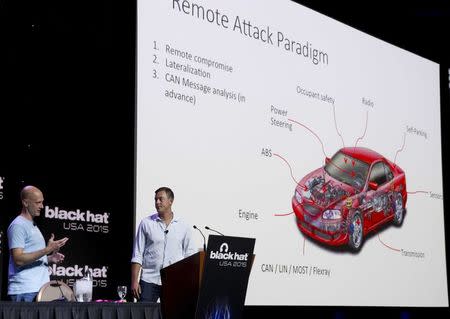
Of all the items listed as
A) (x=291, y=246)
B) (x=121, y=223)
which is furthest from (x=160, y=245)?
(x=291, y=246)

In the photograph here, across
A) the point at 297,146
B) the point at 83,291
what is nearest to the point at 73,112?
the point at 83,291

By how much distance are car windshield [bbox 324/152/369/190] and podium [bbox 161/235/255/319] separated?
3805mm

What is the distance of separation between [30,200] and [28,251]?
0.86 feet

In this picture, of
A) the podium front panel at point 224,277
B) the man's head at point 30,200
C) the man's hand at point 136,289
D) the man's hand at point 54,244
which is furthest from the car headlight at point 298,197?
the podium front panel at point 224,277

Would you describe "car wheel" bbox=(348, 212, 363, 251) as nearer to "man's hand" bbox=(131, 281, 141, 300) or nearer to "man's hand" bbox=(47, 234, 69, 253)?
"man's hand" bbox=(131, 281, 141, 300)

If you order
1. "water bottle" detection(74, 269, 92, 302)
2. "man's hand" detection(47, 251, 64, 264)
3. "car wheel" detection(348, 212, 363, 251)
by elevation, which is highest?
"car wheel" detection(348, 212, 363, 251)

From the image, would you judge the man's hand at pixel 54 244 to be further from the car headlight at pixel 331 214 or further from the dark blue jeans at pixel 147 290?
the car headlight at pixel 331 214

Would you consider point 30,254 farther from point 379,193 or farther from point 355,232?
point 379,193

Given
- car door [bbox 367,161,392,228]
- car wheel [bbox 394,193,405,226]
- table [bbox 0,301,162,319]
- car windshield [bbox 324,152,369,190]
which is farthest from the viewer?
car wheel [bbox 394,193,405,226]

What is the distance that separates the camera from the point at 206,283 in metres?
2.10

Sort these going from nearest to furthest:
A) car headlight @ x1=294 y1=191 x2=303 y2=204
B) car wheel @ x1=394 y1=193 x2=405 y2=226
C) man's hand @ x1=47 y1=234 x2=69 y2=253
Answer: man's hand @ x1=47 y1=234 x2=69 y2=253 < car headlight @ x1=294 y1=191 x2=303 y2=204 < car wheel @ x1=394 y1=193 x2=405 y2=226

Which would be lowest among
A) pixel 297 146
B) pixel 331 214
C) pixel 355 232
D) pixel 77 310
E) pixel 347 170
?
pixel 77 310

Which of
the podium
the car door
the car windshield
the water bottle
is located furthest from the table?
the car door

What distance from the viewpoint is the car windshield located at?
5980 mm
